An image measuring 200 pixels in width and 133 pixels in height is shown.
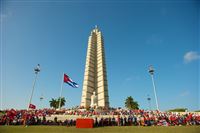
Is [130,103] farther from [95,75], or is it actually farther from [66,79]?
[66,79]

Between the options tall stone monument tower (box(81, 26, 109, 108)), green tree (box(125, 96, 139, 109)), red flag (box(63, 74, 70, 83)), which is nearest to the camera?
red flag (box(63, 74, 70, 83))

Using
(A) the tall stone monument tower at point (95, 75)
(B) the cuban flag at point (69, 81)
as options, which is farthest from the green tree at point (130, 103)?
(B) the cuban flag at point (69, 81)

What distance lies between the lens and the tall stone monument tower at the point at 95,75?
54.1m

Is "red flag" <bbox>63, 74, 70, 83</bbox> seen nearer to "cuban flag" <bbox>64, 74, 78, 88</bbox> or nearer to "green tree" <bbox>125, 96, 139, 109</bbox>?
"cuban flag" <bbox>64, 74, 78, 88</bbox>

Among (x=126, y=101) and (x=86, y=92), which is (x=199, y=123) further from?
(x=126, y=101)

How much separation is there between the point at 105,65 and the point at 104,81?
21.7 feet

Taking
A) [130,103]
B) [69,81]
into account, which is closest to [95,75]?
[69,81]

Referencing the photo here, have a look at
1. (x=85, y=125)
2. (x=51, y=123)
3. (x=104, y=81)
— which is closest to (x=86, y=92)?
(x=104, y=81)

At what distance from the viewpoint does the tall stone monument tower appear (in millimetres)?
54094

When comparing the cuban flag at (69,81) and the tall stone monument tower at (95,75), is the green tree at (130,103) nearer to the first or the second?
the tall stone monument tower at (95,75)

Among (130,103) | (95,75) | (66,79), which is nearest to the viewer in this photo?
(66,79)

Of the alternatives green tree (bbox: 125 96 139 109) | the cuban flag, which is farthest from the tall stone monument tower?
green tree (bbox: 125 96 139 109)

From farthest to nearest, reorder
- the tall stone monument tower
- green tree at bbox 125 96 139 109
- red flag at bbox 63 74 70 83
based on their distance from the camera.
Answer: green tree at bbox 125 96 139 109
the tall stone monument tower
red flag at bbox 63 74 70 83

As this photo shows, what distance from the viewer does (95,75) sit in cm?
6003
